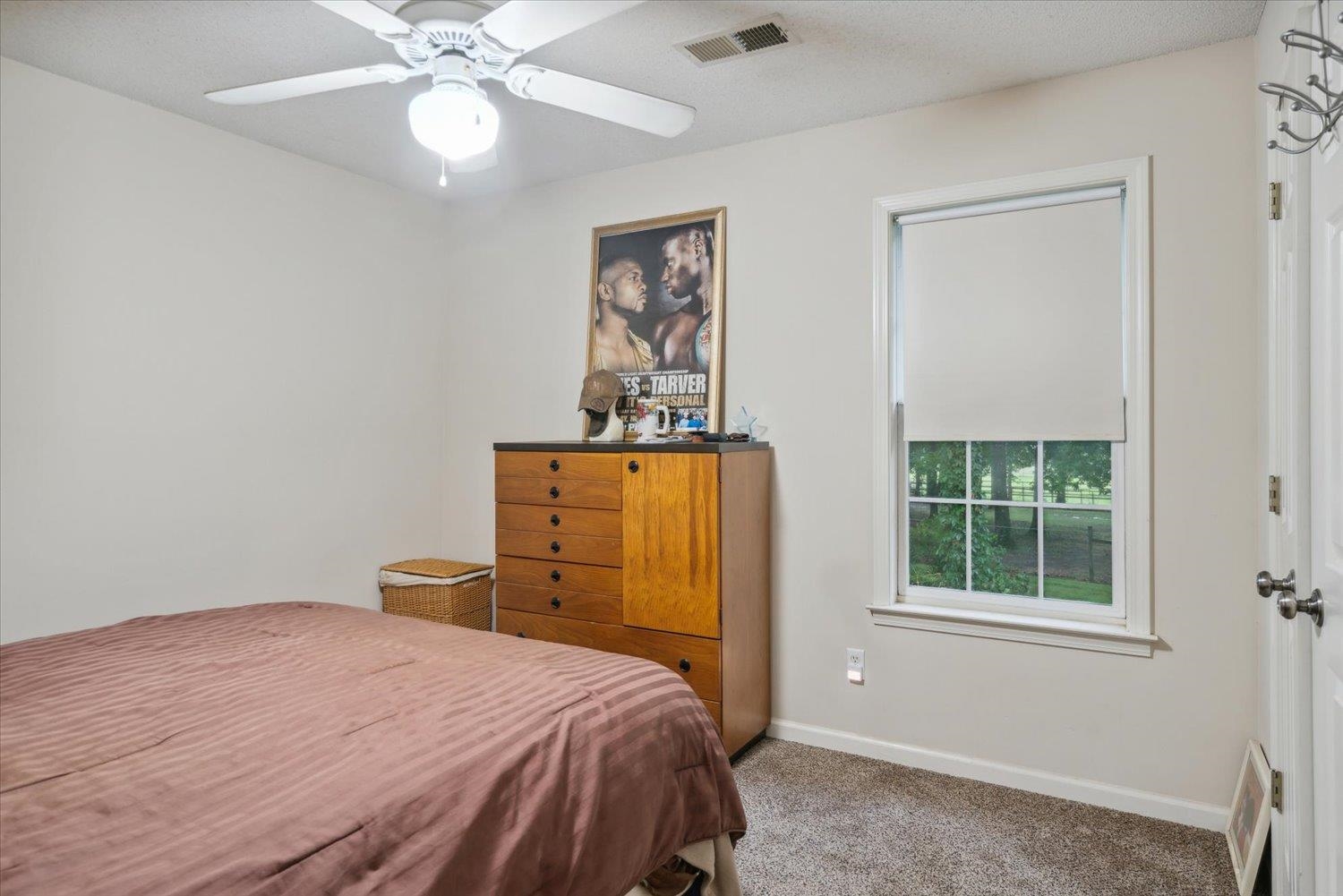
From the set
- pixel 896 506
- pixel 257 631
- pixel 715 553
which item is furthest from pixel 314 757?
pixel 896 506

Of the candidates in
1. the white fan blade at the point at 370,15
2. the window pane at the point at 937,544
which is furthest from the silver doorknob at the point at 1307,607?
the white fan blade at the point at 370,15

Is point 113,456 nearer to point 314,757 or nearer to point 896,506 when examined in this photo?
point 314,757

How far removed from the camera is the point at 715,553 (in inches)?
113

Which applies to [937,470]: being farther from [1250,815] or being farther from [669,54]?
[669,54]

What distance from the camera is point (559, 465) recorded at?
10.6 feet

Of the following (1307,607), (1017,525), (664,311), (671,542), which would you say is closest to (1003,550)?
(1017,525)

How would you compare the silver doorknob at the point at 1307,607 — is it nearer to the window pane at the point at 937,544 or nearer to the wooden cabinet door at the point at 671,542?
the window pane at the point at 937,544

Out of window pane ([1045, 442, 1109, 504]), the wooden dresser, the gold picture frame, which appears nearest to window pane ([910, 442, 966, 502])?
window pane ([1045, 442, 1109, 504])

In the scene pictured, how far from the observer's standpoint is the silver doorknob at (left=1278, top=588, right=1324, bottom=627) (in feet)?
4.55

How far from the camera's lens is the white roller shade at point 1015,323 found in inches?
107

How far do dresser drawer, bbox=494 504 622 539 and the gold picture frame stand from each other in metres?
0.55

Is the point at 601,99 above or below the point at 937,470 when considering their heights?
above

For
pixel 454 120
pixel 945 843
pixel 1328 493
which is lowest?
pixel 945 843

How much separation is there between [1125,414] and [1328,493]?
1.39m
